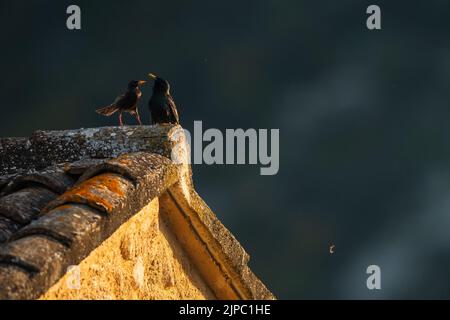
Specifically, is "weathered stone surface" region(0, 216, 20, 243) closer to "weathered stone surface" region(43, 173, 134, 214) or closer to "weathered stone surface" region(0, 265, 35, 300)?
"weathered stone surface" region(43, 173, 134, 214)

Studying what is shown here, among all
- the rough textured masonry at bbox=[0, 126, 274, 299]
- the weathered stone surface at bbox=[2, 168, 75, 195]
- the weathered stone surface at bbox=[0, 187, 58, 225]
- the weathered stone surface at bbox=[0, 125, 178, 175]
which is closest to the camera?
the rough textured masonry at bbox=[0, 126, 274, 299]

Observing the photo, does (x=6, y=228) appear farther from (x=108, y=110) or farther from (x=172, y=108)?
(x=172, y=108)

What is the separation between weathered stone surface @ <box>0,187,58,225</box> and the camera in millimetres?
4156

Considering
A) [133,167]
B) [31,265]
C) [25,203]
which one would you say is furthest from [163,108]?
[31,265]

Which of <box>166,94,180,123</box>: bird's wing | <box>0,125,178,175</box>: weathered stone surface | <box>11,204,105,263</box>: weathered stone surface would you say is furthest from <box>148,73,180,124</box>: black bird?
<box>11,204,105,263</box>: weathered stone surface

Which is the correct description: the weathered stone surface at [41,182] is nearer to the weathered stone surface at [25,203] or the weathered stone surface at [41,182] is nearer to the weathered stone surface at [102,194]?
the weathered stone surface at [25,203]

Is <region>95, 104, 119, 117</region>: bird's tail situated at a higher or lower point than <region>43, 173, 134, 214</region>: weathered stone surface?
higher

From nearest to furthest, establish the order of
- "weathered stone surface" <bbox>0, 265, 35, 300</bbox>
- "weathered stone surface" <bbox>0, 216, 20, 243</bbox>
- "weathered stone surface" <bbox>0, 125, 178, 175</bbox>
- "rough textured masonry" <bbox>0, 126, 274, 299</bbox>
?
"weathered stone surface" <bbox>0, 265, 35, 300</bbox> < "rough textured masonry" <bbox>0, 126, 274, 299</bbox> < "weathered stone surface" <bbox>0, 216, 20, 243</bbox> < "weathered stone surface" <bbox>0, 125, 178, 175</bbox>

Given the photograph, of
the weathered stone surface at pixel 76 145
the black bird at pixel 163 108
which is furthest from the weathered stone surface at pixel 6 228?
the black bird at pixel 163 108

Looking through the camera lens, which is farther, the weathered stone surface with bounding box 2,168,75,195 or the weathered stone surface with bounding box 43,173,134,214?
the weathered stone surface with bounding box 2,168,75,195

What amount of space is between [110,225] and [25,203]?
475 mm
